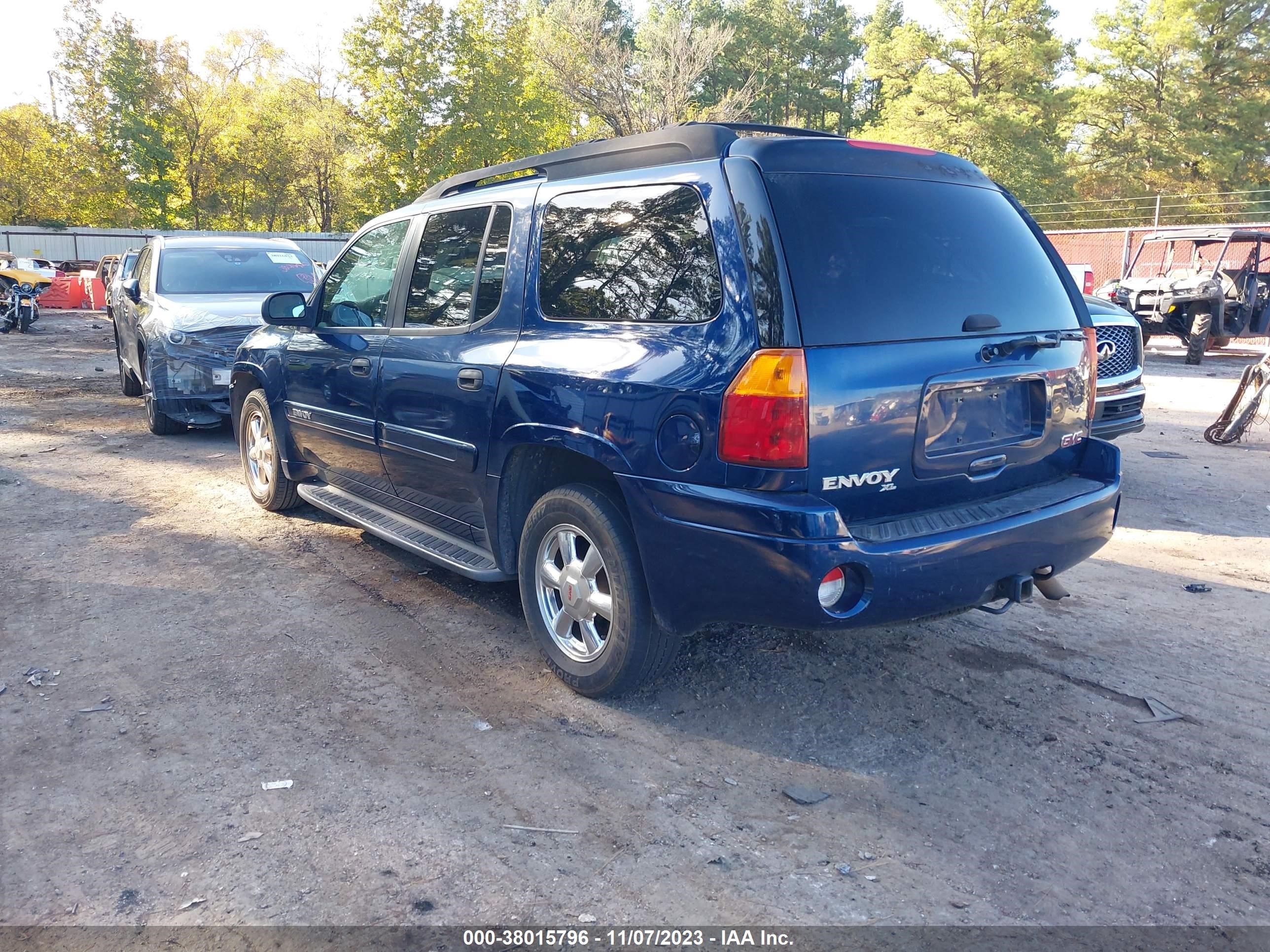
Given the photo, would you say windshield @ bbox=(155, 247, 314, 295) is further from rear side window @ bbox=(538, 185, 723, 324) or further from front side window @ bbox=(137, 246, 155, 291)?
rear side window @ bbox=(538, 185, 723, 324)

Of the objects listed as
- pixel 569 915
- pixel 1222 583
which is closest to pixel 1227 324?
pixel 1222 583

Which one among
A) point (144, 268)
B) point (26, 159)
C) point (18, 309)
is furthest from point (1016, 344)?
point (26, 159)

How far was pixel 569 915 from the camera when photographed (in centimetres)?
263

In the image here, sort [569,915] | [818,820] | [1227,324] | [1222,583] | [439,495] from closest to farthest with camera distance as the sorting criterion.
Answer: [569,915]
[818,820]
[439,495]
[1222,583]
[1227,324]

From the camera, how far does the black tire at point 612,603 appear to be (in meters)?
3.59

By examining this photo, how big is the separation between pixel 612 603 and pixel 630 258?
50.3 inches

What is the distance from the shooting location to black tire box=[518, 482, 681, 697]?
11.8ft

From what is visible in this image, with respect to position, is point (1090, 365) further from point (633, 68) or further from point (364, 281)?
point (633, 68)

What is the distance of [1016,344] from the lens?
362cm

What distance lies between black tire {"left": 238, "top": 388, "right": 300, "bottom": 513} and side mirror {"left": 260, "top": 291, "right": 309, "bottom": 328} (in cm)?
75

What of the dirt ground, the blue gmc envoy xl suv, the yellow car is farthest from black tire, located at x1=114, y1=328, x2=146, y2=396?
the yellow car

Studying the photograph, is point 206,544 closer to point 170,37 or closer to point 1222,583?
point 1222,583

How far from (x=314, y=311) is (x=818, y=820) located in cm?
402

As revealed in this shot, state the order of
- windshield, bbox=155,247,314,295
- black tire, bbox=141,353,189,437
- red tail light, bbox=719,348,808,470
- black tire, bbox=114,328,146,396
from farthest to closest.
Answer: black tire, bbox=114,328,146,396, windshield, bbox=155,247,314,295, black tire, bbox=141,353,189,437, red tail light, bbox=719,348,808,470
